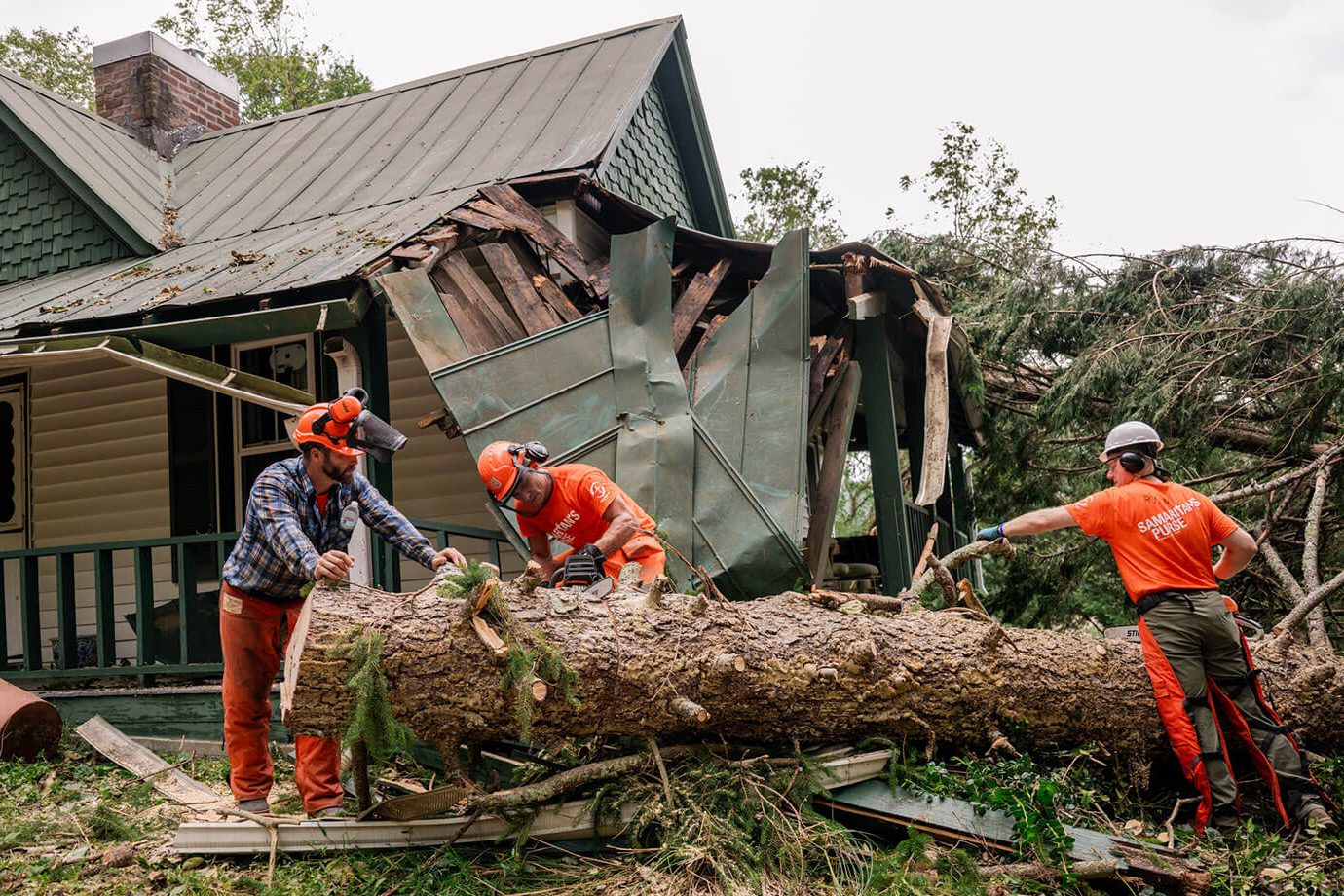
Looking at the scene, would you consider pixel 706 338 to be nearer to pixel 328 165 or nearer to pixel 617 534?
pixel 617 534

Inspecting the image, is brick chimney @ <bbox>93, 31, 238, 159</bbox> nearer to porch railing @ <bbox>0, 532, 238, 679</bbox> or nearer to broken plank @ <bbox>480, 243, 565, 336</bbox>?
porch railing @ <bbox>0, 532, 238, 679</bbox>

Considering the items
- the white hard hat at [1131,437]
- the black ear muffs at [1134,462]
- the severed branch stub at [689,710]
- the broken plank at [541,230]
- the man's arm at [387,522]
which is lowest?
the severed branch stub at [689,710]

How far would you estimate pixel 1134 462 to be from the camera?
17.7 feet

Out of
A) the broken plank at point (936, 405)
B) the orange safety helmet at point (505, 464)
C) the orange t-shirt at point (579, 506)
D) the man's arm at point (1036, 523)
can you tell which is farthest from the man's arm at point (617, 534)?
the broken plank at point (936, 405)

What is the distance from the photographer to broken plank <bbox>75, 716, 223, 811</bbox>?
5902 mm

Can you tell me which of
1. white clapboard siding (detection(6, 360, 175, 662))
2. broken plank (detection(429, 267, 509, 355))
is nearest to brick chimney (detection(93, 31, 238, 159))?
white clapboard siding (detection(6, 360, 175, 662))

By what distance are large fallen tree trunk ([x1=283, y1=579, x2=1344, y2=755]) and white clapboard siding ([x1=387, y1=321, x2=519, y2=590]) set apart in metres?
4.23

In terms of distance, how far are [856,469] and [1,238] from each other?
14299 millimetres

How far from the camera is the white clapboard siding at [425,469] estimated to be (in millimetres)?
9016

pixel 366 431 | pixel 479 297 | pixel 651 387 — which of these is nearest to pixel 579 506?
pixel 366 431

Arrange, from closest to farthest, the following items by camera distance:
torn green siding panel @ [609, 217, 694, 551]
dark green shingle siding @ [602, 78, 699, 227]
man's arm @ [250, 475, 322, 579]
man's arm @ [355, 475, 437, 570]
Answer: man's arm @ [250, 475, 322, 579] → man's arm @ [355, 475, 437, 570] → torn green siding panel @ [609, 217, 694, 551] → dark green shingle siding @ [602, 78, 699, 227]

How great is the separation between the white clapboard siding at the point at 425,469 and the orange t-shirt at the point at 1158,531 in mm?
4916

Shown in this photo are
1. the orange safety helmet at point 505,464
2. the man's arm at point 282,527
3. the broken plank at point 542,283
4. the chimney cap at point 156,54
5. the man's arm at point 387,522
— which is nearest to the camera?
the man's arm at point 282,527

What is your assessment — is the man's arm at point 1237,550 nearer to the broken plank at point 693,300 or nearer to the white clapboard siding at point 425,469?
the broken plank at point 693,300
